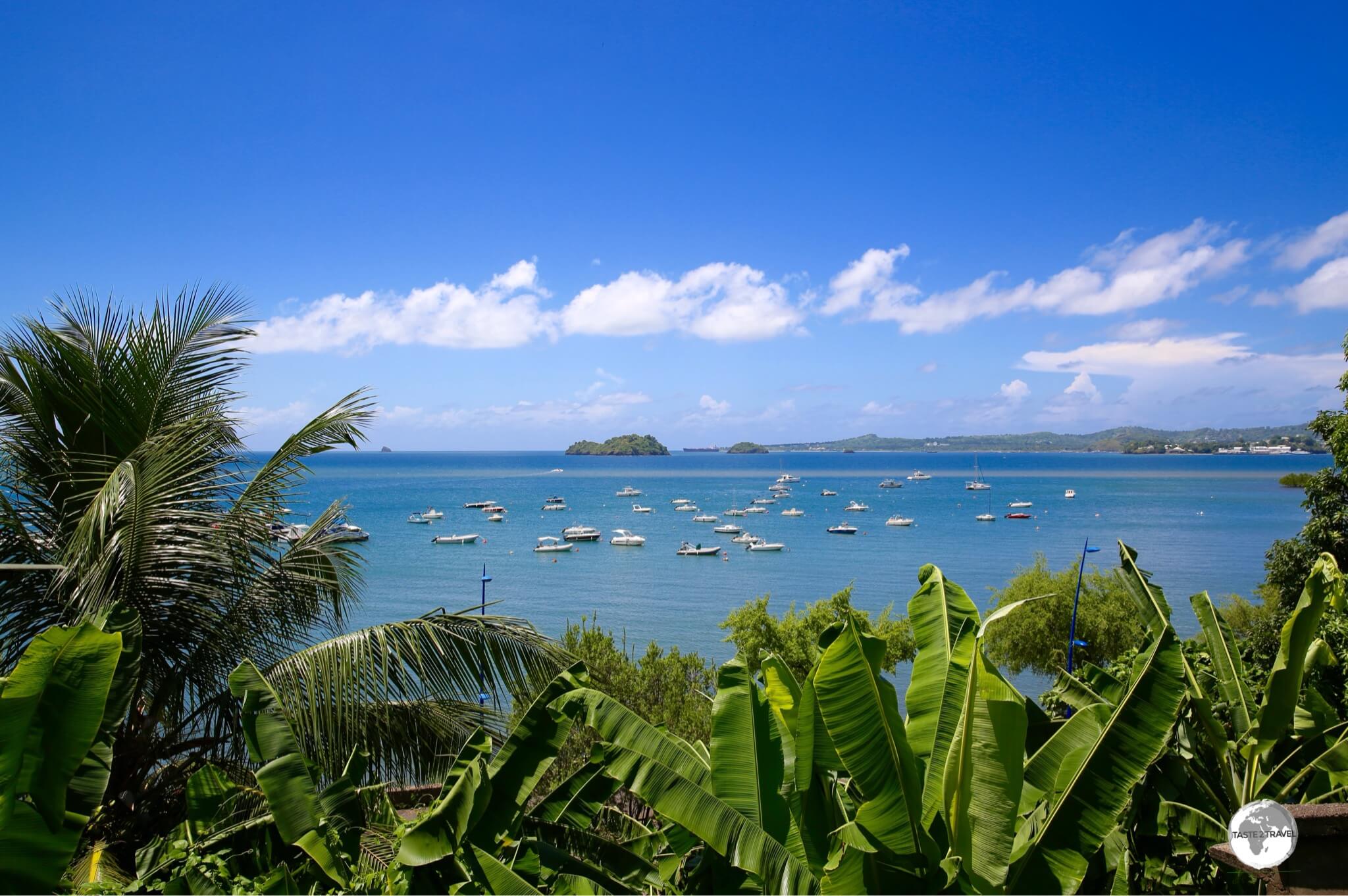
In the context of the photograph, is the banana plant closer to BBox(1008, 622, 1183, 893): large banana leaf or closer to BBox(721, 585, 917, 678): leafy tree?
BBox(1008, 622, 1183, 893): large banana leaf

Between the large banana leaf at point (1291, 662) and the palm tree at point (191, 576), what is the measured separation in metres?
4.32

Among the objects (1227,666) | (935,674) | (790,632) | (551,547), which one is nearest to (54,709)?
(935,674)

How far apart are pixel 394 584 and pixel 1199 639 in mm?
70174

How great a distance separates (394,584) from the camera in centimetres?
6962

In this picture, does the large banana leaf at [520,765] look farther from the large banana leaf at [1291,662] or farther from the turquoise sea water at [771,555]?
the turquoise sea water at [771,555]

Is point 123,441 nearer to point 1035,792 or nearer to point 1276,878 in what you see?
point 1035,792

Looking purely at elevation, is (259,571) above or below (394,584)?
above

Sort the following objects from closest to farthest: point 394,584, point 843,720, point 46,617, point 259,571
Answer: point 843,720 < point 46,617 < point 259,571 < point 394,584

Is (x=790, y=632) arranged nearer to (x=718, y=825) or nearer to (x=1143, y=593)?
(x=1143, y=593)

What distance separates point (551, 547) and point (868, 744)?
88.8 m

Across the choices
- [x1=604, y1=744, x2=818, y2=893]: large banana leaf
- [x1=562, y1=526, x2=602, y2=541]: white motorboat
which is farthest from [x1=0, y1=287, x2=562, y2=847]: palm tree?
[x1=562, y1=526, x2=602, y2=541]: white motorboat

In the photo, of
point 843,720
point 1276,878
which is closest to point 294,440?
point 843,720

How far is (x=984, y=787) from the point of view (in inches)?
115

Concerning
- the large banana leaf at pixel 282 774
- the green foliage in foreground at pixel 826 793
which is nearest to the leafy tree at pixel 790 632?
the green foliage in foreground at pixel 826 793
